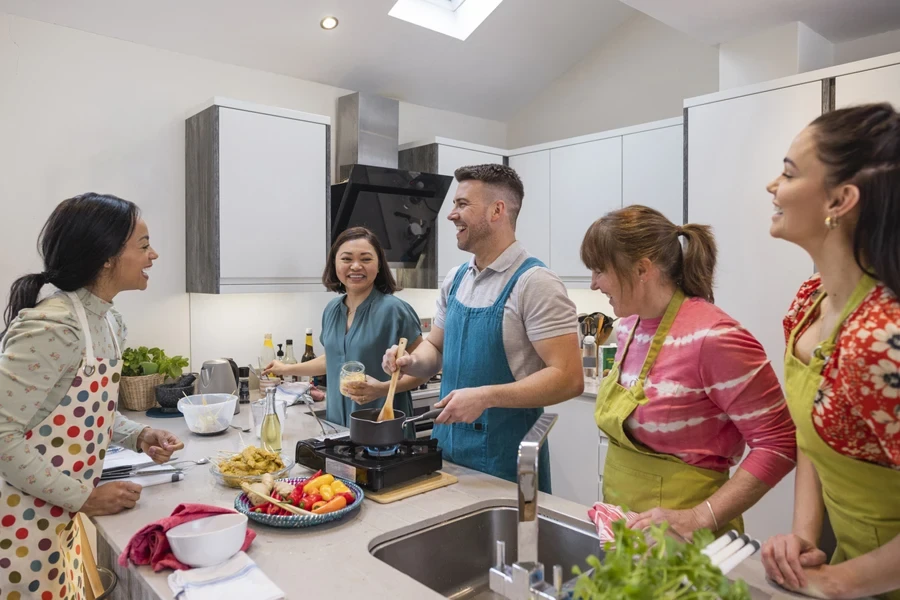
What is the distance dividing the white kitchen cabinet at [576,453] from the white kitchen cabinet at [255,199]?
1514 mm

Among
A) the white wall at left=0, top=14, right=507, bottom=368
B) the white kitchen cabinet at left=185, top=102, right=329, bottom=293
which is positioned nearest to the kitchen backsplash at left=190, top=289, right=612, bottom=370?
the white wall at left=0, top=14, right=507, bottom=368

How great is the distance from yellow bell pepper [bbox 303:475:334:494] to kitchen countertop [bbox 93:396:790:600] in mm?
102

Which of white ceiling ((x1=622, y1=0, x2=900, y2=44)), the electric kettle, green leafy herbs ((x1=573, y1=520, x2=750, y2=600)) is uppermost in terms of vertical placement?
white ceiling ((x1=622, y1=0, x2=900, y2=44))

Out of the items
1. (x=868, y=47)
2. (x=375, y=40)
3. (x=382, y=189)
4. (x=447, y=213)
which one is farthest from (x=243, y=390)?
(x=868, y=47)

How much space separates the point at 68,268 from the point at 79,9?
1921mm

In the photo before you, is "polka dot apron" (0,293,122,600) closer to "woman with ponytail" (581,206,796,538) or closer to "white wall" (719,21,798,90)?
"woman with ponytail" (581,206,796,538)

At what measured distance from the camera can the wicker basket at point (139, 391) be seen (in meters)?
2.81

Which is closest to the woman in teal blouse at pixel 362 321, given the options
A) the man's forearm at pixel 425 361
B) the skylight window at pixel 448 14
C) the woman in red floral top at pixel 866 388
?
the man's forearm at pixel 425 361

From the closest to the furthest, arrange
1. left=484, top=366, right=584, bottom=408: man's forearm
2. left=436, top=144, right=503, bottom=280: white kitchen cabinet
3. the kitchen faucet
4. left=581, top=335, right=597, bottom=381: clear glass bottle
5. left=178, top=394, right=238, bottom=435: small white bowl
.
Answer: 1. the kitchen faucet
2. left=484, top=366, right=584, bottom=408: man's forearm
3. left=178, top=394, right=238, bottom=435: small white bowl
4. left=581, top=335, right=597, bottom=381: clear glass bottle
5. left=436, top=144, right=503, bottom=280: white kitchen cabinet

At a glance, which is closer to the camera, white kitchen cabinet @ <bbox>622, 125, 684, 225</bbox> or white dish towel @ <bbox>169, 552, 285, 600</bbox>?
white dish towel @ <bbox>169, 552, 285, 600</bbox>

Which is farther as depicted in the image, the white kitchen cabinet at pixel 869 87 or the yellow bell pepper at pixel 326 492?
the white kitchen cabinet at pixel 869 87

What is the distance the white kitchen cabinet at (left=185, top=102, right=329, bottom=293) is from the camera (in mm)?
3027

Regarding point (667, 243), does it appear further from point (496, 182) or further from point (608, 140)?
point (608, 140)

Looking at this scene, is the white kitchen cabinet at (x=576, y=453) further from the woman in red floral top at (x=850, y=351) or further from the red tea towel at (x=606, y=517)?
the woman in red floral top at (x=850, y=351)
